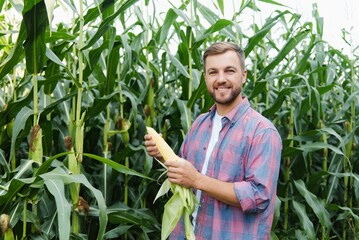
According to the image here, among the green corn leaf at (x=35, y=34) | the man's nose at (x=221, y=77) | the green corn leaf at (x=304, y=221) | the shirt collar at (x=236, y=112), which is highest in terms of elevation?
the green corn leaf at (x=35, y=34)

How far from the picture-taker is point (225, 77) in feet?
7.07

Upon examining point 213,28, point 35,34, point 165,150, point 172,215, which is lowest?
point 172,215

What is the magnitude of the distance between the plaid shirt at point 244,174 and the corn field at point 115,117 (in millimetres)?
420

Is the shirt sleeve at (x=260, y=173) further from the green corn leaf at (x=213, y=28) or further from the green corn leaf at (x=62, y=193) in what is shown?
the green corn leaf at (x=213, y=28)

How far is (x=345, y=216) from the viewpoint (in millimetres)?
3588

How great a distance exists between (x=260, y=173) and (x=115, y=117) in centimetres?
161

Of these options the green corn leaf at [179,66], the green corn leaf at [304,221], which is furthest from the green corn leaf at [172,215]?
the green corn leaf at [304,221]

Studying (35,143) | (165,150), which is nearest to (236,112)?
(165,150)

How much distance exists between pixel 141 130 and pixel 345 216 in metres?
1.57

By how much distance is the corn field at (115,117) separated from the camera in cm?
228

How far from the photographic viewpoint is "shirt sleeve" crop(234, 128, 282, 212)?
205 centimetres

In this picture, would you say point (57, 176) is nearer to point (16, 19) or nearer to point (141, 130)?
point (141, 130)

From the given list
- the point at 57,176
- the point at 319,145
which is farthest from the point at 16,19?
the point at 319,145

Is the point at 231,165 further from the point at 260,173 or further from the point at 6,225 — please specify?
the point at 6,225
